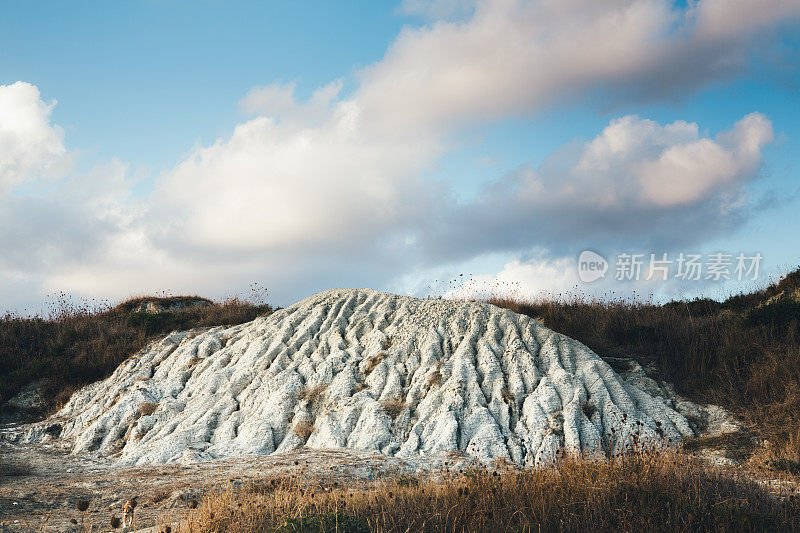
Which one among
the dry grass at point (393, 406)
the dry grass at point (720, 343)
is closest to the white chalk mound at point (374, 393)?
the dry grass at point (393, 406)

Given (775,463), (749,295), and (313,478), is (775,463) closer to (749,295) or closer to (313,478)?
(313,478)

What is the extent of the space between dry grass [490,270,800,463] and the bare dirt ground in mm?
9901

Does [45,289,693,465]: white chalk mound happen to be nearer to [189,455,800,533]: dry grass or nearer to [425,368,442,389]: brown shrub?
[425,368,442,389]: brown shrub

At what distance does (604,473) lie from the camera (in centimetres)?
824

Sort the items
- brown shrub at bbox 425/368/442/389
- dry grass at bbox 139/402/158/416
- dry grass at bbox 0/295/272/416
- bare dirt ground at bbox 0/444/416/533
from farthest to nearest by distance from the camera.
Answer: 1. dry grass at bbox 0/295/272/416
2. dry grass at bbox 139/402/158/416
3. brown shrub at bbox 425/368/442/389
4. bare dirt ground at bbox 0/444/416/533

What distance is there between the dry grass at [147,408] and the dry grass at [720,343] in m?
13.5

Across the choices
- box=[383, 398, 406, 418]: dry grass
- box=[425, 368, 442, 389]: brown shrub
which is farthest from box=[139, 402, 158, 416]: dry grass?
box=[425, 368, 442, 389]: brown shrub

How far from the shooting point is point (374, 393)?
15789 mm

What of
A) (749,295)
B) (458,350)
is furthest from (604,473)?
(749,295)

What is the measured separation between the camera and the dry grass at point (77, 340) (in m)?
21.3

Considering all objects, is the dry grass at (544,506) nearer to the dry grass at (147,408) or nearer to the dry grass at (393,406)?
the dry grass at (393,406)

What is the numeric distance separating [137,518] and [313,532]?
163 inches

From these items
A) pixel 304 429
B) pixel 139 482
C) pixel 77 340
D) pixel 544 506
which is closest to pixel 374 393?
pixel 304 429

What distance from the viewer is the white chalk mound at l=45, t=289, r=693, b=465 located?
14.1 meters
